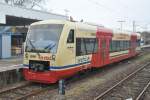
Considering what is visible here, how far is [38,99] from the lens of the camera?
1166 centimetres

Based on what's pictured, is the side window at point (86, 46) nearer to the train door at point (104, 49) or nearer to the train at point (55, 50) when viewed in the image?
the train at point (55, 50)

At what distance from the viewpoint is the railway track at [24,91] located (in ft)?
39.4

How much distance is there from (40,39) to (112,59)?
879cm

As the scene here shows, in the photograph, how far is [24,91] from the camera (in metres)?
13.2

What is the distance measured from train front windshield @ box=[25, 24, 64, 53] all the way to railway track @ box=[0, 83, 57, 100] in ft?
5.44

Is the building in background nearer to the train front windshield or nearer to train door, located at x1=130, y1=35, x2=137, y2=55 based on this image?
train door, located at x1=130, y1=35, x2=137, y2=55

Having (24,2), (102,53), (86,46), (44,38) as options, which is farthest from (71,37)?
(24,2)

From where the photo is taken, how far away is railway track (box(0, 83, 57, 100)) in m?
12.0

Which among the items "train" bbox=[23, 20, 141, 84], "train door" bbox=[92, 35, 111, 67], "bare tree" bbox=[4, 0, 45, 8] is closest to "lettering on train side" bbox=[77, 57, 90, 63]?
"train" bbox=[23, 20, 141, 84]

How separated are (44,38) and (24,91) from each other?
2532 mm

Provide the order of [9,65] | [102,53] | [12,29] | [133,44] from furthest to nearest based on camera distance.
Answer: [133,44] → [12,29] → [102,53] → [9,65]

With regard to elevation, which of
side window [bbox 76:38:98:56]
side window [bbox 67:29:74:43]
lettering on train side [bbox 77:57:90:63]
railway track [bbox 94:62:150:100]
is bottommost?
railway track [bbox 94:62:150:100]

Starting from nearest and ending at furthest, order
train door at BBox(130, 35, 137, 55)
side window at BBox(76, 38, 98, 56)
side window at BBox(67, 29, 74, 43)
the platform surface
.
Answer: side window at BBox(67, 29, 74, 43) < side window at BBox(76, 38, 98, 56) < the platform surface < train door at BBox(130, 35, 137, 55)

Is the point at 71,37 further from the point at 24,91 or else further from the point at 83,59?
the point at 24,91
